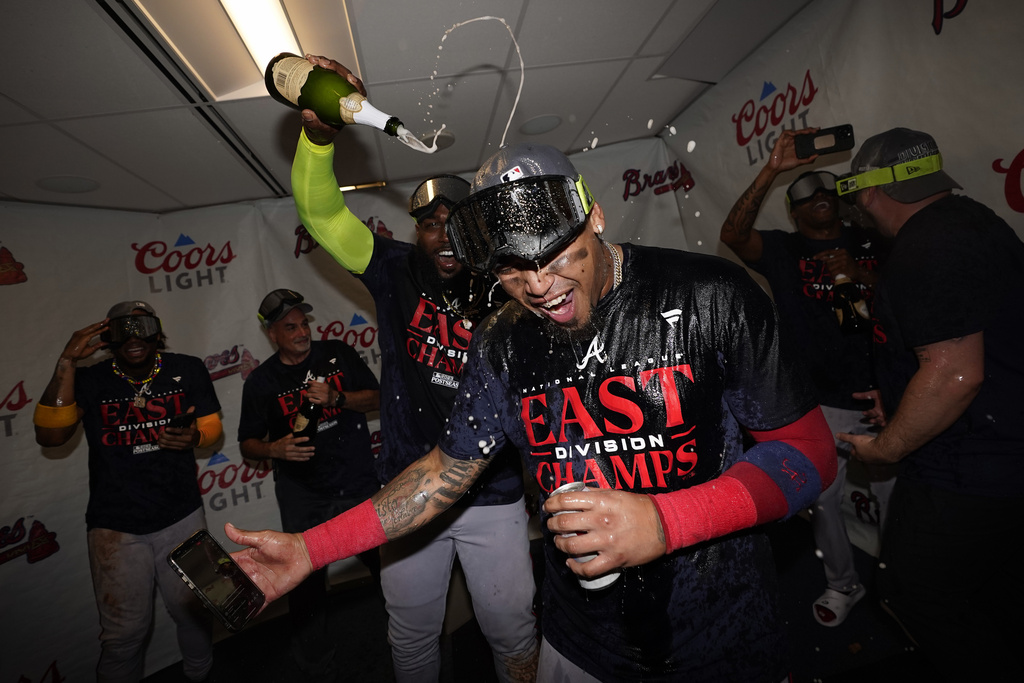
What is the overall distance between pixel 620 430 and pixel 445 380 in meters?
1.42

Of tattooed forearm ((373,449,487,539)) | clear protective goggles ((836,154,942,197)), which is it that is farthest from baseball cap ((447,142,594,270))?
clear protective goggles ((836,154,942,197))

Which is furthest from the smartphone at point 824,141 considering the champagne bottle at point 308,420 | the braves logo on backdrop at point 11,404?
the braves logo on backdrop at point 11,404

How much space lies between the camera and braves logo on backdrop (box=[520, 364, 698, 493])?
1.54 meters

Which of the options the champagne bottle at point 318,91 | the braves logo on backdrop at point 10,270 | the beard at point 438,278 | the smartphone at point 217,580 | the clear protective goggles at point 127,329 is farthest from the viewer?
the braves logo on backdrop at point 10,270

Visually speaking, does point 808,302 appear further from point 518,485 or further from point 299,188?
point 299,188

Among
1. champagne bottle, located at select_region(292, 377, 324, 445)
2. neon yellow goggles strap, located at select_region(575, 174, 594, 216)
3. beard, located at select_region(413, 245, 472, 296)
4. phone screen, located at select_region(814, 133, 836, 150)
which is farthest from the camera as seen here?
champagne bottle, located at select_region(292, 377, 324, 445)

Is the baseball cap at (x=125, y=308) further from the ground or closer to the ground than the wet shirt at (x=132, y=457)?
further from the ground

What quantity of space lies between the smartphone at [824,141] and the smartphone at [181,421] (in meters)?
5.44

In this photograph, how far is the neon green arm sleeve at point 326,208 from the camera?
8.07ft

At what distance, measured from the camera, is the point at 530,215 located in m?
1.54

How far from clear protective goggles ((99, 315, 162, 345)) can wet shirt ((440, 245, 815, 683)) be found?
4.02m

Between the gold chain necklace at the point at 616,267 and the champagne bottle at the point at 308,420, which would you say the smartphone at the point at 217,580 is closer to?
the gold chain necklace at the point at 616,267

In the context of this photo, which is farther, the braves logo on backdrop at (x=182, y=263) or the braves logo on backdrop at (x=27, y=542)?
the braves logo on backdrop at (x=182, y=263)

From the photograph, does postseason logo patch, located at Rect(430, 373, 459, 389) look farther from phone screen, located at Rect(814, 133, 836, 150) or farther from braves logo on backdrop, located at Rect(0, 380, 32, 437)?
braves logo on backdrop, located at Rect(0, 380, 32, 437)
